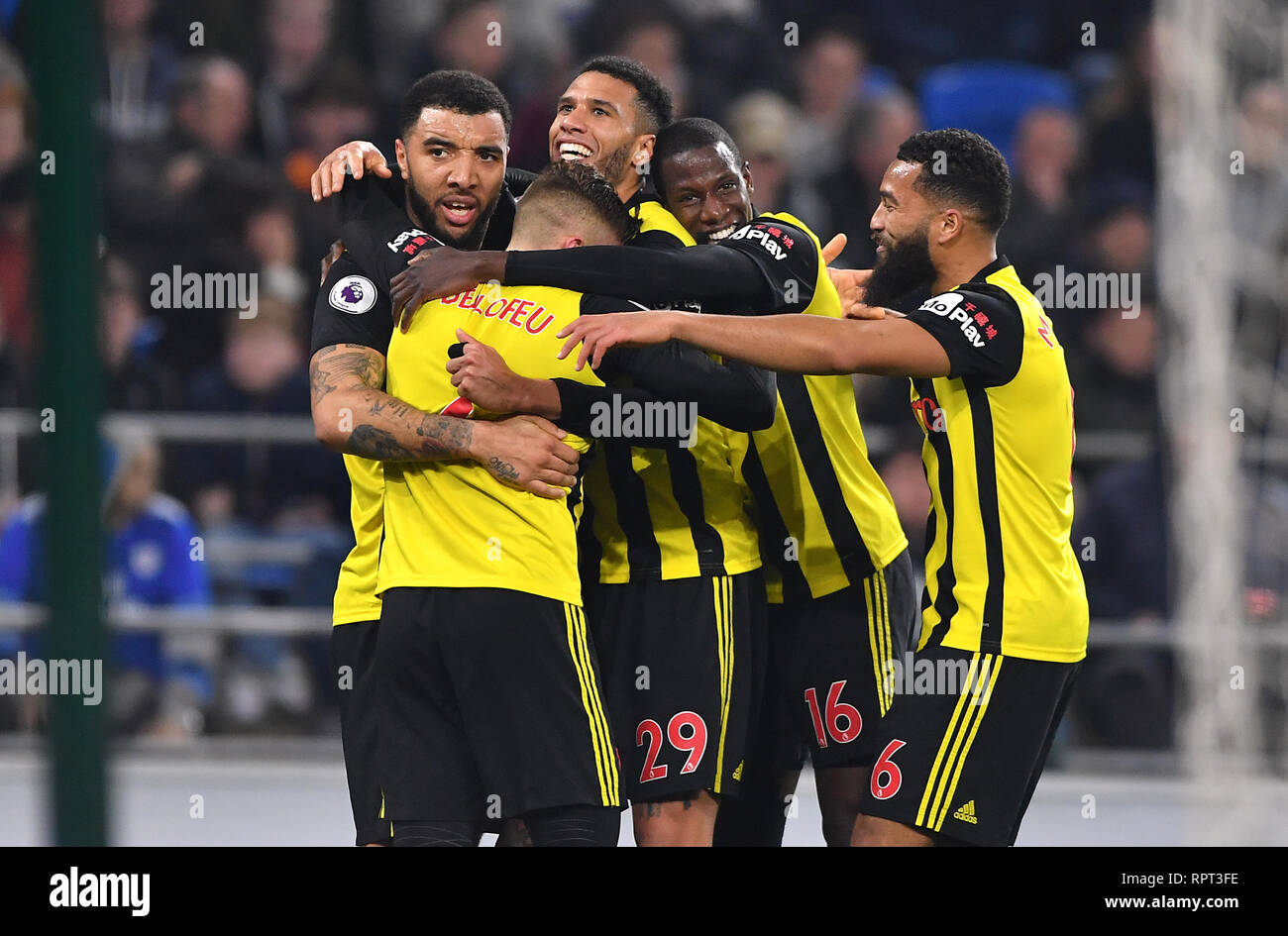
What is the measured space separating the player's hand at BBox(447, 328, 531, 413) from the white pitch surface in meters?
2.27

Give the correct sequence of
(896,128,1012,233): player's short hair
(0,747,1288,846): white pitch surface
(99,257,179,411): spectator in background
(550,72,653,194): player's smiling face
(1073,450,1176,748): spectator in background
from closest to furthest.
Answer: (896,128,1012,233): player's short hair
(550,72,653,194): player's smiling face
(0,747,1288,846): white pitch surface
(1073,450,1176,748): spectator in background
(99,257,179,411): spectator in background

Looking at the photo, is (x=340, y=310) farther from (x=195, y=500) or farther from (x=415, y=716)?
(x=195, y=500)

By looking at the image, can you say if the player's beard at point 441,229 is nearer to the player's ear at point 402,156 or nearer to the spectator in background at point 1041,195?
the player's ear at point 402,156

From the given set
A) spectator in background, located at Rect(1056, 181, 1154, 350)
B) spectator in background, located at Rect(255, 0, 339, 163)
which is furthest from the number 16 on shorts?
spectator in background, located at Rect(255, 0, 339, 163)

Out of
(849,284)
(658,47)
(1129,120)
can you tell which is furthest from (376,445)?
(1129,120)

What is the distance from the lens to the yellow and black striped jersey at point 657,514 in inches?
132

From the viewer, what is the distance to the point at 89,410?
142cm

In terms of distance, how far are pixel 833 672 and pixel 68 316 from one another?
91.6 inches

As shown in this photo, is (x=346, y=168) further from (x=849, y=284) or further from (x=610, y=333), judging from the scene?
(x=849, y=284)

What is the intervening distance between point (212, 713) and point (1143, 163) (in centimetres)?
501

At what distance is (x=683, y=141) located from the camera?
353cm

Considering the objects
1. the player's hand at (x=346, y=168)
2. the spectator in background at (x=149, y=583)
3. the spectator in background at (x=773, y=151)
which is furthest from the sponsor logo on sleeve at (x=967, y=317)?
the spectator in background at (x=773, y=151)

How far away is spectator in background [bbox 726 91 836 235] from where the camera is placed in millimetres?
7441

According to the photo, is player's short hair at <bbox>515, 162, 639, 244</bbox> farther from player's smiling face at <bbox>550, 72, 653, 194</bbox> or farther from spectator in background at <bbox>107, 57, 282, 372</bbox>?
spectator in background at <bbox>107, 57, 282, 372</bbox>
